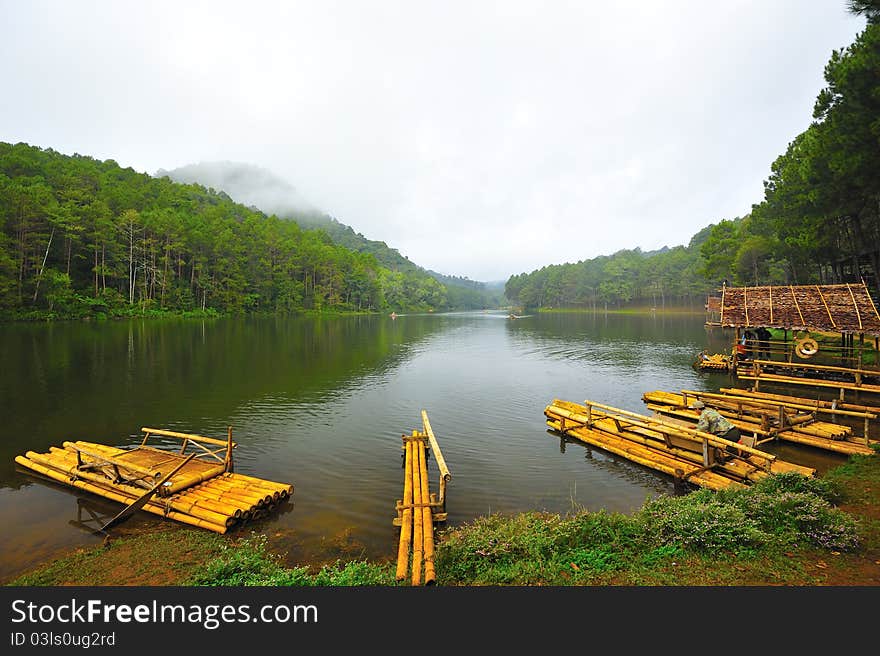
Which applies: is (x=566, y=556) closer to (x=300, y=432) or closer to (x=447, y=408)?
(x=300, y=432)

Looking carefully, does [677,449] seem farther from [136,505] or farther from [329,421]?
[136,505]

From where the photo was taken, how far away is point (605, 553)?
716 centimetres

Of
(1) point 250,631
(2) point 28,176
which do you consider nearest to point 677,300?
(1) point 250,631

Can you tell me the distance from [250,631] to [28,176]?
108350 mm

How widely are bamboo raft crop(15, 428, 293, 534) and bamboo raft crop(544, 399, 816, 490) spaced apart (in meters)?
11.1

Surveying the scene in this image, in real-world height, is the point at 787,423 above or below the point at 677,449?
above

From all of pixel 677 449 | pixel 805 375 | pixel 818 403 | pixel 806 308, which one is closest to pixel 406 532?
pixel 677 449

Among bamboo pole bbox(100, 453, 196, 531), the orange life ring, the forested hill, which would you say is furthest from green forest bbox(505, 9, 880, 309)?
the forested hill

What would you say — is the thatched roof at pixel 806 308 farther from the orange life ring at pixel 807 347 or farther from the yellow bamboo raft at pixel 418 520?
the yellow bamboo raft at pixel 418 520

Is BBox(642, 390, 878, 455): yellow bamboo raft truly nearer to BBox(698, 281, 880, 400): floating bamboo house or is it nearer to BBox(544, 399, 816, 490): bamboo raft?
BBox(544, 399, 816, 490): bamboo raft

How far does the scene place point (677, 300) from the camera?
146 metres

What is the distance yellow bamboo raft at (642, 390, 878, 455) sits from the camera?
13.9m

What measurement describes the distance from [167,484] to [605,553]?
33.7 feet

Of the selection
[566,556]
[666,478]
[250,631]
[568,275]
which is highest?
[568,275]
